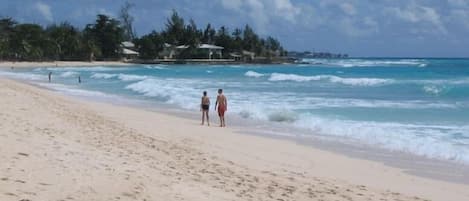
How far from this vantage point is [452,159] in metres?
11.5

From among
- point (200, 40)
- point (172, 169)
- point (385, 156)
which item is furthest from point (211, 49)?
point (172, 169)

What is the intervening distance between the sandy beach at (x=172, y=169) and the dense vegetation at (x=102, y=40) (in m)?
91.2

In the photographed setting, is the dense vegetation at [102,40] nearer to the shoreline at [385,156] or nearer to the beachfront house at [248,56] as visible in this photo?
the beachfront house at [248,56]

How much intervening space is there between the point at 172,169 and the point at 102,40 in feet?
355

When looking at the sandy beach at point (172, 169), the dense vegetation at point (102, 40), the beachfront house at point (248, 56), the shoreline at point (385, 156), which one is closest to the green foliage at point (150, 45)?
the dense vegetation at point (102, 40)

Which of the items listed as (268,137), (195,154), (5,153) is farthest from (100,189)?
(268,137)

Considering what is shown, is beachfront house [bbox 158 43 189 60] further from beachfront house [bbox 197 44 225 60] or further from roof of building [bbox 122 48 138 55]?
roof of building [bbox 122 48 138 55]

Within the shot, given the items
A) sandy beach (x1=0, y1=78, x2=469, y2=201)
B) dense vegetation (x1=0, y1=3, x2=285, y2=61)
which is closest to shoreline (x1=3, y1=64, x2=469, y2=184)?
sandy beach (x1=0, y1=78, x2=469, y2=201)

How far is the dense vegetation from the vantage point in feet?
330

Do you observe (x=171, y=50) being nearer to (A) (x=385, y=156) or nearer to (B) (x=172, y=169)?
(A) (x=385, y=156)

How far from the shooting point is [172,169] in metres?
8.55

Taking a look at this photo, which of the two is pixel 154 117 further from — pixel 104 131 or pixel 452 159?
pixel 452 159

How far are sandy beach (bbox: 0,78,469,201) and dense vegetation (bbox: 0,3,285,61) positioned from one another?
3592 inches

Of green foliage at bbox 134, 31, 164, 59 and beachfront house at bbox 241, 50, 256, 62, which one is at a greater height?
green foliage at bbox 134, 31, 164, 59
